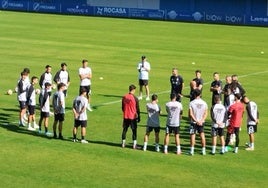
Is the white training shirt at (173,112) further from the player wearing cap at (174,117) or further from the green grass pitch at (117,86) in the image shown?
the green grass pitch at (117,86)

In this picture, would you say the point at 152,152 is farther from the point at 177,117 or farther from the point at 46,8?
the point at 46,8

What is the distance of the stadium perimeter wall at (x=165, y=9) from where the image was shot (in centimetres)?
7648

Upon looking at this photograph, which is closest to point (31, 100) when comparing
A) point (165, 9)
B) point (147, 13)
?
point (147, 13)

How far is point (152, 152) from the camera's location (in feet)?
70.2

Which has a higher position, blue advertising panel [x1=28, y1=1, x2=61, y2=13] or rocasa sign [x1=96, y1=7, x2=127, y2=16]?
blue advertising panel [x1=28, y1=1, x2=61, y2=13]

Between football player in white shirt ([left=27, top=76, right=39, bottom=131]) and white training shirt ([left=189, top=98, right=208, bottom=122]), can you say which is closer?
white training shirt ([left=189, top=98, right=208, bottom=122])

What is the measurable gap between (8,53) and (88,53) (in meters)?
5.62

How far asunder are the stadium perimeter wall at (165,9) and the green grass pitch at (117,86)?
4884 millimetres

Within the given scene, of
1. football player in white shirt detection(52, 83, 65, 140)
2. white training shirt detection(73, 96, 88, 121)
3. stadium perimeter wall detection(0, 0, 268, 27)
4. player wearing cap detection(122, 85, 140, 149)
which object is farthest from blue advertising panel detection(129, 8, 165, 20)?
player wearing cap detection(122, 85, 140, 149)

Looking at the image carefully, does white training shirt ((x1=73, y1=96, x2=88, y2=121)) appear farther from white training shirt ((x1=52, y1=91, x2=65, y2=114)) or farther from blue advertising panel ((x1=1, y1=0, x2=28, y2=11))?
blue advertising panel ((x1=1, y1=0, x2=28, y2=11))

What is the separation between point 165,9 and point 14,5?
20.2 meters

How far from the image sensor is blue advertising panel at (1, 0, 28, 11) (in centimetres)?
8721

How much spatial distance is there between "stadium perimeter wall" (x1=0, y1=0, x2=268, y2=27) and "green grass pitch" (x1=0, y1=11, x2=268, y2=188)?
488cm

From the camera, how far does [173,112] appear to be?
20.9 meters
